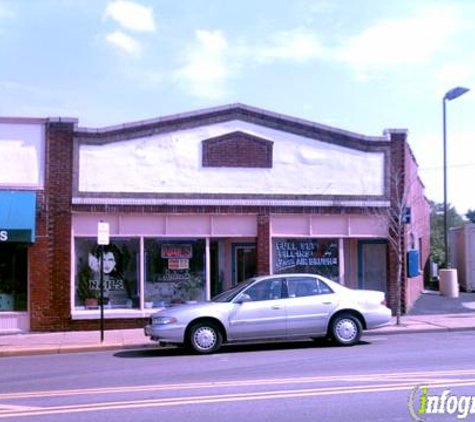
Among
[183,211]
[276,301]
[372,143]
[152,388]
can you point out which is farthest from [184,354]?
[372,143]

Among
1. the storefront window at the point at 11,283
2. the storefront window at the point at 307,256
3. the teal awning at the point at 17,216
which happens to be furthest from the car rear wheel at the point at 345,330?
the storefront window at the point at 11,283

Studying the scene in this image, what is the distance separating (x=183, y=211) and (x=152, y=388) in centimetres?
934

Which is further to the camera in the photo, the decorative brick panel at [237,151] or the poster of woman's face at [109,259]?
the decorative brick panel at [237,151]

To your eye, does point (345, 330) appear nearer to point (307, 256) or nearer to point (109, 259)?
point (307, 256)

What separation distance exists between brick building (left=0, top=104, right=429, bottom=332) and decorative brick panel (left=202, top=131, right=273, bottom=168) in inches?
1.1

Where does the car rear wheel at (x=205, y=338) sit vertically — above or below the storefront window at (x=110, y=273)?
below

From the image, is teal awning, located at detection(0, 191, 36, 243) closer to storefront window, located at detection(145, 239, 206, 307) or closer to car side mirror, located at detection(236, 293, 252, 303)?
storefront window, located at detection(145, 239, 206, 307)

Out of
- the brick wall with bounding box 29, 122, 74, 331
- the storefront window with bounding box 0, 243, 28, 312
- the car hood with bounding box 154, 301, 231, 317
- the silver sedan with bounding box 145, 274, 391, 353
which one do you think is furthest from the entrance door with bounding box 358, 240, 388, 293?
Answer: the storefront window with bounding box 0, 243, 28, 312

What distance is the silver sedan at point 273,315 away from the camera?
522 inches

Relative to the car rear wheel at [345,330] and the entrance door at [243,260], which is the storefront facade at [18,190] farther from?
the car rear wheel at [345,330]

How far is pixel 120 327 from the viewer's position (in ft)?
58.5

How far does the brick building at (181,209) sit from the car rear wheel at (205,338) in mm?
4982

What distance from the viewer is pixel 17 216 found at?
16953 mm

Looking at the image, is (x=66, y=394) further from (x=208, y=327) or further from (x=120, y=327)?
(x=120, y=327)
